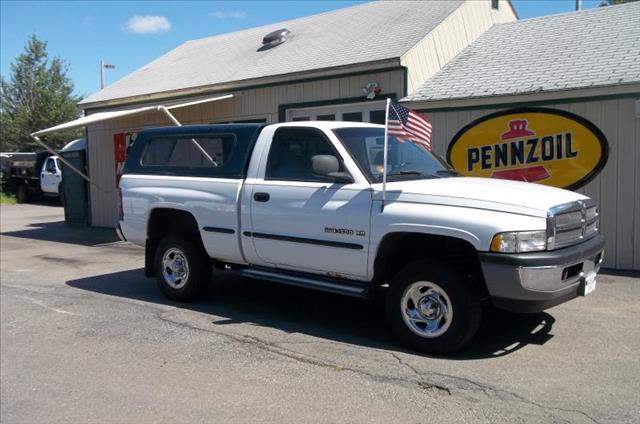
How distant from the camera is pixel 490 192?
208 inches

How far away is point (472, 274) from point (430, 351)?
30.0 inches

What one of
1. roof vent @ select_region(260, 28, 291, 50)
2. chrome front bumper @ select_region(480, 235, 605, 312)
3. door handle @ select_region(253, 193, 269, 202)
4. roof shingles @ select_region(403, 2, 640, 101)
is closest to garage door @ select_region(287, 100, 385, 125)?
roof shingles @ select_region(403, 2, 640, 101)

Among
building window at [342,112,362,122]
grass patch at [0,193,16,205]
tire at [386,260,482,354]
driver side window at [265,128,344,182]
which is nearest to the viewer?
tire at [386,260,482,354]

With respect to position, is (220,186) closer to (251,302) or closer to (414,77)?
(251,302)

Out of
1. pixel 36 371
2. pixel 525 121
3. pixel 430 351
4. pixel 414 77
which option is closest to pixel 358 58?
pixel 414 77

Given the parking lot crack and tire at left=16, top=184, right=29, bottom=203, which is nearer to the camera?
the parking lot crack

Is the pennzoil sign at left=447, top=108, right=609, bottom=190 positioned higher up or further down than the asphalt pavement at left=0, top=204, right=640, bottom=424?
higher up

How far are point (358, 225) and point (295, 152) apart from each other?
1237mm

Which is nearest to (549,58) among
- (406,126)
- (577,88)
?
(577,88)

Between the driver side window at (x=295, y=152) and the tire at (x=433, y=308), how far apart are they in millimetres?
1392

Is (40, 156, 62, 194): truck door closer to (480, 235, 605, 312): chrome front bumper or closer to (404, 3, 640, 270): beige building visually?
(404, 3, 640, 270): beige building

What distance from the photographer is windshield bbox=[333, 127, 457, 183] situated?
235 inches

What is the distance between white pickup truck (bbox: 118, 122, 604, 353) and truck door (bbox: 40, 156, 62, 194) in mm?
18388

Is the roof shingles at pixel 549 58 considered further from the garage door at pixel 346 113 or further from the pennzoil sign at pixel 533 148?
the garage door at pixel 346 113
